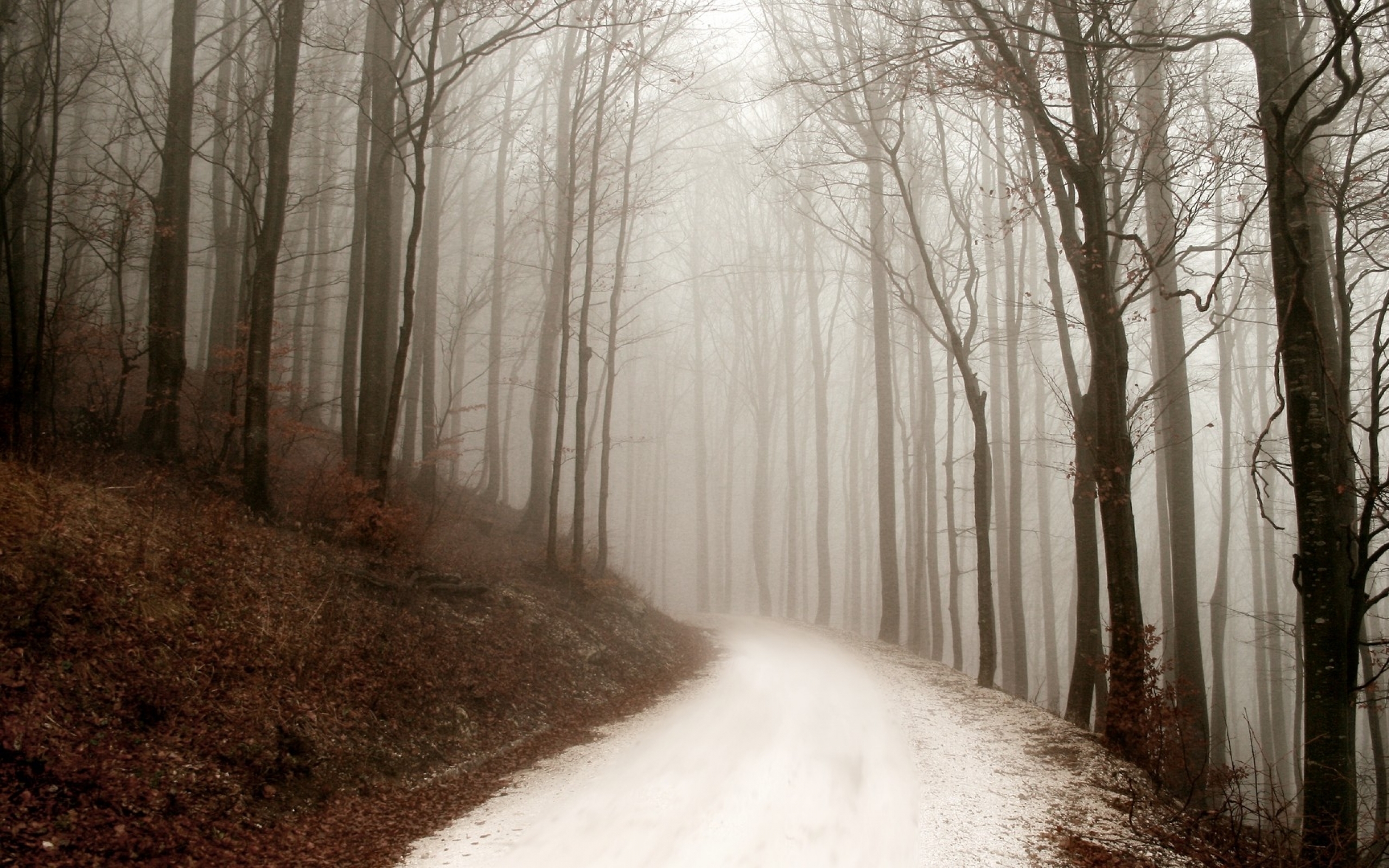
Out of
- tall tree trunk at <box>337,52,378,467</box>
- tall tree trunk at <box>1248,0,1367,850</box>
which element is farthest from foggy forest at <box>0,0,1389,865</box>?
tall tree trunk at <box>337,52,378,467</box>

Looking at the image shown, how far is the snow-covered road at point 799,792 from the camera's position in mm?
4613

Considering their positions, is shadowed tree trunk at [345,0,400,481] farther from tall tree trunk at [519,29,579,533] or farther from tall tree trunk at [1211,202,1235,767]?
tall tree trunk at [1211,202,1235,767]

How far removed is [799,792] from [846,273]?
16.9 metres

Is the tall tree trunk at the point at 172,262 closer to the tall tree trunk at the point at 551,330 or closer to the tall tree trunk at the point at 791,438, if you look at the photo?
the tall tree trunk at the point at 551,330

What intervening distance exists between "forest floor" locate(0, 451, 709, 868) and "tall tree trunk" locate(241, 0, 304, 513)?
52 cm

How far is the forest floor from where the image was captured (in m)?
4.17

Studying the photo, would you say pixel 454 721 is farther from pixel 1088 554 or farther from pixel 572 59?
pixel 572 59

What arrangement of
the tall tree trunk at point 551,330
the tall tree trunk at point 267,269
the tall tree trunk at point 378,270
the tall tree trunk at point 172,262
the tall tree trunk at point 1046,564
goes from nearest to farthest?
the tall tree trunk at point 267,269 → the tall tree trunk at point 172,262 → the tall tree trunk at point 378,270 → the tall tree trunk at point 551,330 → the tall tree trunk at point 1046,564

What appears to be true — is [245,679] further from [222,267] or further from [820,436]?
[820,436]

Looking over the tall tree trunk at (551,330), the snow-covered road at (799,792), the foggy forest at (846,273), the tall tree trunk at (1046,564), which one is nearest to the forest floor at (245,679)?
the foggy forest at (846,273)

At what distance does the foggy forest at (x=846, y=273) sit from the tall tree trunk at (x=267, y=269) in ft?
0.16

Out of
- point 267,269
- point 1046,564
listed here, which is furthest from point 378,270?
point 1046,564

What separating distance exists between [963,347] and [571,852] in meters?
9.76

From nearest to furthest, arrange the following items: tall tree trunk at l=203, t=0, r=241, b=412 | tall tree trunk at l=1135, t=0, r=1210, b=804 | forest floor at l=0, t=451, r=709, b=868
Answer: forest floor at l=0, t=451, r=709, b=868
tall tree trunk at l=1135, t=0, r=1210, b=804
tall tree trunk at l=203, t=0, r=241, b=412
